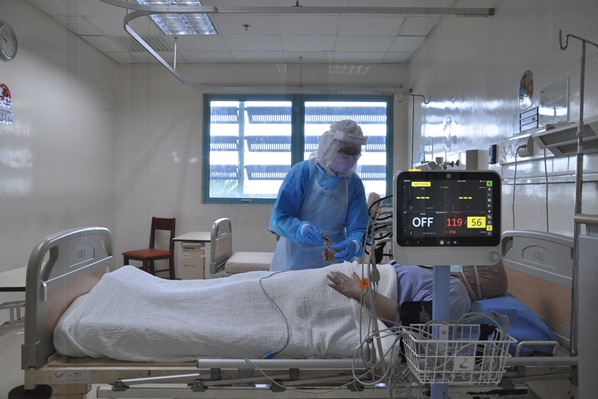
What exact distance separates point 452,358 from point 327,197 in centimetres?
137

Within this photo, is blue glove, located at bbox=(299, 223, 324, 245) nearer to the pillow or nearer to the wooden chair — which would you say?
the pillow

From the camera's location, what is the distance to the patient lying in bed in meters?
1.42

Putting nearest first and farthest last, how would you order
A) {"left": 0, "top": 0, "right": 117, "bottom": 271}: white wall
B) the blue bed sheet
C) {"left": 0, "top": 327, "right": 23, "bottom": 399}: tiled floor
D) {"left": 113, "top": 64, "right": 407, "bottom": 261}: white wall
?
the blue bed sheet
{"left": 0, "top": 327, "right": 23, "bottom": 399}: tiled floor
{"left": 0, "top": 0, "right": 117, "bottom": 271}: white wall
{"left": 113, "top": 64, "right": 407, "bottom": 261}: white wall

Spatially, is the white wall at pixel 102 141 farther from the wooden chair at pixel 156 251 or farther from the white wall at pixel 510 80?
the white wall at pixel 510 80

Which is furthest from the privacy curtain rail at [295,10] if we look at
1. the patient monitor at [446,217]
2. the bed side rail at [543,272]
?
the patient monitor at [446,217]

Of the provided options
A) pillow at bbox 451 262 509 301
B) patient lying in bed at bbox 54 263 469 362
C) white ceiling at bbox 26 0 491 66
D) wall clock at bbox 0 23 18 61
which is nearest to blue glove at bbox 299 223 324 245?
patient lying in bed at bbox 54 263 469 362

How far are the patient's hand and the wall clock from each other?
2819 millimetres

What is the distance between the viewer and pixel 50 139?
3121 millimetres

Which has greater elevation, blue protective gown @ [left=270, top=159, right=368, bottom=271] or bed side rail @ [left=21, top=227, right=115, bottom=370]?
blue protective gown @ [left=270, top=159, right=368, bottom=271]

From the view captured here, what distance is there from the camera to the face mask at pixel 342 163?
2268 millimetres

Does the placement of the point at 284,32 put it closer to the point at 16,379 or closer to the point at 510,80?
the point at 510,80

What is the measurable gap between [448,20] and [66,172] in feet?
9.61

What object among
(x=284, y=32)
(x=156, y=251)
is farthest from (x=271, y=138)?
(x=156, y=251)

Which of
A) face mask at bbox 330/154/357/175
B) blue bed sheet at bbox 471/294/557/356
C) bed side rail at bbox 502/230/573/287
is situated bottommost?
blue bed sheet at bbox 471/294/557/356
